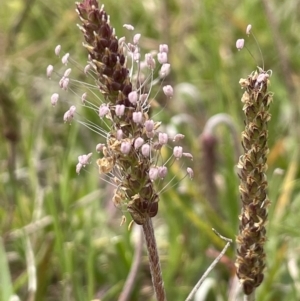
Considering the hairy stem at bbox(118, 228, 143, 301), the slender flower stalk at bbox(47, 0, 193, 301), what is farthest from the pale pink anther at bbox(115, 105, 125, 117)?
the hairy stem at bbox(118, 228, 143, 301)

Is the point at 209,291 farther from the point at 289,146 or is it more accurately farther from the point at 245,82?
the point at 245,82

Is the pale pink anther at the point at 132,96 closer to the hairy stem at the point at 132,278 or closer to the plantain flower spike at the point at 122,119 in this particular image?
the plantain flower spike at the point at 122,119

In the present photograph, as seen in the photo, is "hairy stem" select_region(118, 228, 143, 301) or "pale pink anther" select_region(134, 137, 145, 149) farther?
"hairy stem" select_region(118, 228, 143, 301)

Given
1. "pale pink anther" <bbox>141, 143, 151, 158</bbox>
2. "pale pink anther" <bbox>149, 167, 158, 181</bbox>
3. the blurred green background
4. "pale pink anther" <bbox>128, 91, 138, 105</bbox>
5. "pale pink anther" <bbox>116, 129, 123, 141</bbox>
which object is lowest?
"pale pink anther" <bbox>149, 167, 158, 181</bbox>

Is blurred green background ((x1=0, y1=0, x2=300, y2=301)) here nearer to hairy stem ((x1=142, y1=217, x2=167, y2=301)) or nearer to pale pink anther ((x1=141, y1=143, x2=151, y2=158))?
hairy stem ((x1=142, y1=217, x2=167, y2=301))

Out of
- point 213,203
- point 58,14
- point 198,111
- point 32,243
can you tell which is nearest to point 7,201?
point 32,243

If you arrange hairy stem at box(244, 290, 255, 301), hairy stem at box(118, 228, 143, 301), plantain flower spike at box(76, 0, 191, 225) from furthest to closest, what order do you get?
hairy stem at box(118, 228, 143, 301) < hairy stem at box(244, 290, 255, 301) < plantain flower spike at box(76, 0, 191, 225)
